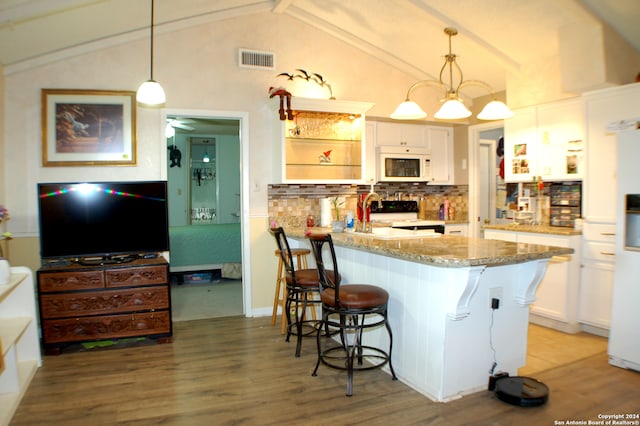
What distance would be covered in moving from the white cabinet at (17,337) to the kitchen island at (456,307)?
90.6 inches

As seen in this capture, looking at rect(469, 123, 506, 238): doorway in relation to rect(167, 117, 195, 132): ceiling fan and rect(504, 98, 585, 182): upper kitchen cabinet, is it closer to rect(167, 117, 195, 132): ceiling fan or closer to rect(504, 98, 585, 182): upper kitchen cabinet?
rect(504, 98, 585, 182): upper kitchen cabinet

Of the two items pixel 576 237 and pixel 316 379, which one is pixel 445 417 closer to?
pixel 316 379

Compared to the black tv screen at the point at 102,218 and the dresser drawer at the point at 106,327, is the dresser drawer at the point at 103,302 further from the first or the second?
the black tv screen at the point at 102,218

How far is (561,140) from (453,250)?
243 centimetres

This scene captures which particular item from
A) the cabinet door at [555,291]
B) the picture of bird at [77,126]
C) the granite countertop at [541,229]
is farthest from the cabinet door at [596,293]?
the picture of bird at [77,126]

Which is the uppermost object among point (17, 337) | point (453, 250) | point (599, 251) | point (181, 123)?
point (181, 123)

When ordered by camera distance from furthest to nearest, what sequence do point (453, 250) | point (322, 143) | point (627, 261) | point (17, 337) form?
point (322, 143), point (627, 261), point (17, 337), point (453, 250)

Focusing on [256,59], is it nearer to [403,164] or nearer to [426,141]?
[403,164]

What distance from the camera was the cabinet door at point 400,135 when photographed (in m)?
5.39

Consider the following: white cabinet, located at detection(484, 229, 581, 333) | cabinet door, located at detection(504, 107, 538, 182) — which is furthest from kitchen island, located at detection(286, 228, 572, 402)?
cabinet door, located at detection(504, 107, 538, 182)

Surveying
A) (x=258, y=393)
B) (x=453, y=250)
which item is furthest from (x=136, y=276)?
(x=453, y=250)

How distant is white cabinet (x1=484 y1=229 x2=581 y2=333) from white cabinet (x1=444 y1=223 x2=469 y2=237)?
1383mm

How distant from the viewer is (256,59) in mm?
4668

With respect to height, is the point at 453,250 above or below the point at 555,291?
above
